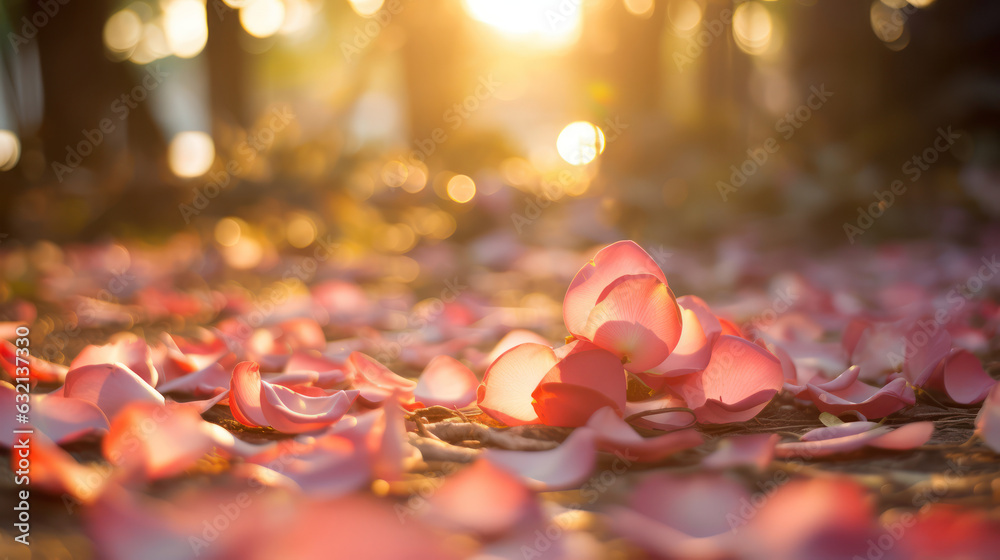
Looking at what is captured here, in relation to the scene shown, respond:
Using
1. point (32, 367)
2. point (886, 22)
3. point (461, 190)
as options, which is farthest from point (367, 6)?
point (32, 367)

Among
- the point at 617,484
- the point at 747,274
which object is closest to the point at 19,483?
the point at 617,484

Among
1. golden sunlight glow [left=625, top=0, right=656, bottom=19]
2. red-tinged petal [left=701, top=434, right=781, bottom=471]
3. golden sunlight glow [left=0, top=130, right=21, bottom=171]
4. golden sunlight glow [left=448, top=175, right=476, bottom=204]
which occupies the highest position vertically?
golden sunlight glow [left=625, top=0, right=656, bottom=19]

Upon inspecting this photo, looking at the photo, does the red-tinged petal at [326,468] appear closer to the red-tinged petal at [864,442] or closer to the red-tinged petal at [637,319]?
the red-tinged petal at [637,319]

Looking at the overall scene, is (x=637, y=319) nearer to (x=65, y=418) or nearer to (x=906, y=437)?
(x=906, y=437)

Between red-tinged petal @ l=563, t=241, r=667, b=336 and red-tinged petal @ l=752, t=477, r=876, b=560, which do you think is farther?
red-tinged petal @ l=563, t=241, r=667, b=336

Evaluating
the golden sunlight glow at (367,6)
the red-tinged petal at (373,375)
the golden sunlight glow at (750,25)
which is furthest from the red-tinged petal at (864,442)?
the golden sunlight glow at (367,6)

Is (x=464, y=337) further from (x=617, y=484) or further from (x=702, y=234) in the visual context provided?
(x=702, y=234)

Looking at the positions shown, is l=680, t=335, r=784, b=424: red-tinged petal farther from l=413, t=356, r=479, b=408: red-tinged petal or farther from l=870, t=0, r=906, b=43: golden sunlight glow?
l=870, t=0, r=906, b=43: golden sunlight glow

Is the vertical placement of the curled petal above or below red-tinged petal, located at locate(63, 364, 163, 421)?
above

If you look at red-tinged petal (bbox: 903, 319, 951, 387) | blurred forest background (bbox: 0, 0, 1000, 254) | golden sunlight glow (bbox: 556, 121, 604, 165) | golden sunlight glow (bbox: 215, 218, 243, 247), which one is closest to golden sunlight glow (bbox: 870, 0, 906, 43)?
blurred forest background (bbox: 0, 0, 1000, 254)
